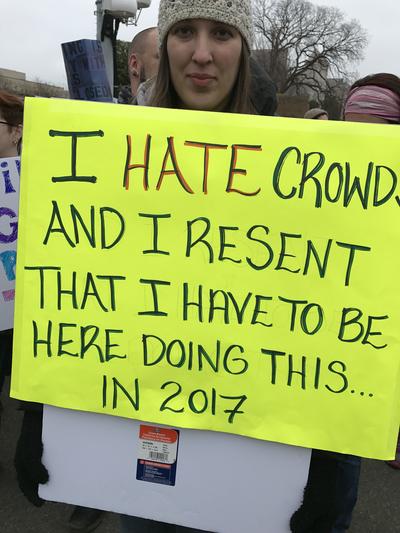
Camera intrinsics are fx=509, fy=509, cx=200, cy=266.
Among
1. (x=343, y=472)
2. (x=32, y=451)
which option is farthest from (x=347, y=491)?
(x=32, y=451)

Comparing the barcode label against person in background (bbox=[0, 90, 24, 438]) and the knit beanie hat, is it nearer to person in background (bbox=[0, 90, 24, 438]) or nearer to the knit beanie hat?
the knit beanie hat

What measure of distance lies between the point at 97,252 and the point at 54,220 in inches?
3.9

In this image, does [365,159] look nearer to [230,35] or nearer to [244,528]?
[230,35]

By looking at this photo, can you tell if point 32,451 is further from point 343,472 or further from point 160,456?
point 343,472

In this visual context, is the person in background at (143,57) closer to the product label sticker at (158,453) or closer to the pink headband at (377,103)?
the pink headband at (377,103)

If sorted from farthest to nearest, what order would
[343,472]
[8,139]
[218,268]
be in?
[8,139] < [343,472] < [218,268]

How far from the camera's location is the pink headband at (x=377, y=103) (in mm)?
1762

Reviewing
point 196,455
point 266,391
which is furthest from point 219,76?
point 196,455

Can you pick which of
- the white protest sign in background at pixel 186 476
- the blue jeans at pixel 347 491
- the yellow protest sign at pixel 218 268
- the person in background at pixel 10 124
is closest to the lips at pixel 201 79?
the yellow protest sign at pixel 218 268

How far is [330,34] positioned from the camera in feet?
138

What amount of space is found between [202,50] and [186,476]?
0.85 m

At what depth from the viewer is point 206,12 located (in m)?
1.04

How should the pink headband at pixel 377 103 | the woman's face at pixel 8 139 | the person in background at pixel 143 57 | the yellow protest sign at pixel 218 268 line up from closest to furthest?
the yellow protest sign at pixel 218 268, the pink headband at pixel 377 103, the woman's face at pixel 8 139, the person in background at pixel 143 57

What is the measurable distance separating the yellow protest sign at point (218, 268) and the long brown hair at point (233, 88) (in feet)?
0.83
